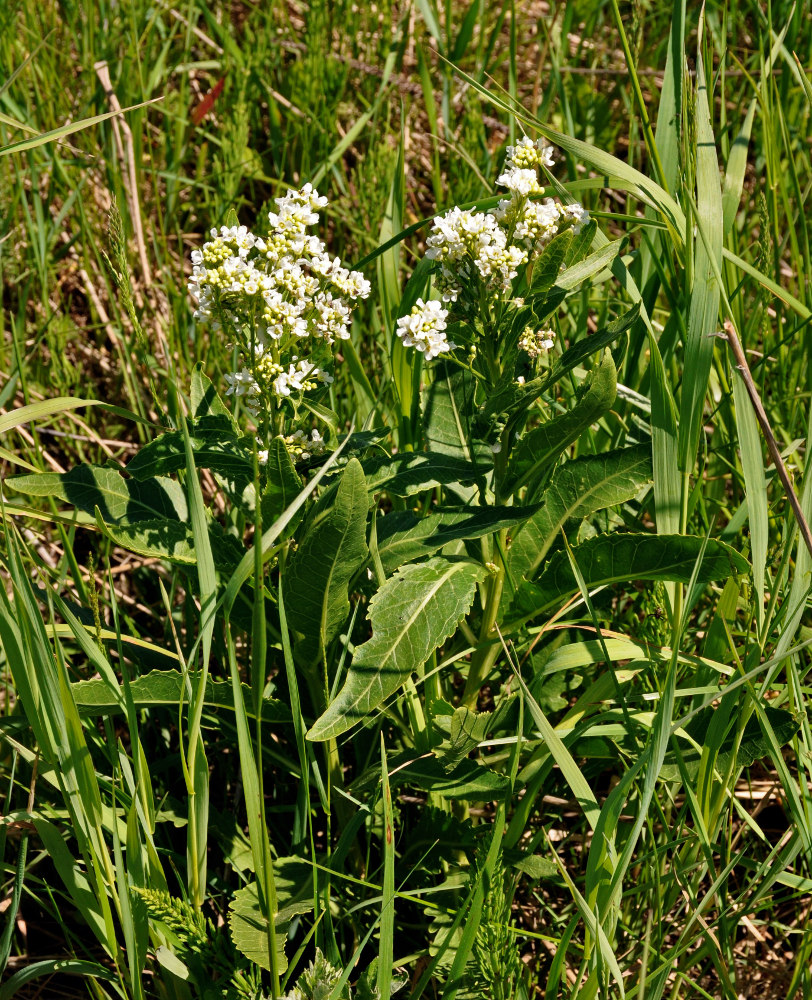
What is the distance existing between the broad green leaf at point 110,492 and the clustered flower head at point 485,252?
59 centimetres

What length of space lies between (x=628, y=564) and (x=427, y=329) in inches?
21.9

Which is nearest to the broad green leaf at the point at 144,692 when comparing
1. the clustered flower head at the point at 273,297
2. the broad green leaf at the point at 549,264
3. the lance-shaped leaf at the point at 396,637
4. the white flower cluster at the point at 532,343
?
the lance-shaped leaf at the point at 396,637

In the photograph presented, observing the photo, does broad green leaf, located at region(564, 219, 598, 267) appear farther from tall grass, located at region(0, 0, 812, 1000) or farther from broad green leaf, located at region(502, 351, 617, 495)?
broad green leaf, located at region(502, 351, 617, 495)

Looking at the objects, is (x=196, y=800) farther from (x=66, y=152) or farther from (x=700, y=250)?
(x=66, y=152)

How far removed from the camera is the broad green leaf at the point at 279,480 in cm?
159

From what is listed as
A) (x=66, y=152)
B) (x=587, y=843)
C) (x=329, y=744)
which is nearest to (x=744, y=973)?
(x=587, y=843)

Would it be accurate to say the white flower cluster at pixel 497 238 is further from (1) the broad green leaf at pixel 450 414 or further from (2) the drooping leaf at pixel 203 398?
(2) the drooping leaf at pixel 203 398

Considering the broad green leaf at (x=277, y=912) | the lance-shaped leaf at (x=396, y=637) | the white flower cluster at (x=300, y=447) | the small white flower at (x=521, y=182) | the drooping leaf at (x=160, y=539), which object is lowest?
the broad green leaf at (x=277, y=912)

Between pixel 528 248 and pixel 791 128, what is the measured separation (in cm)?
221

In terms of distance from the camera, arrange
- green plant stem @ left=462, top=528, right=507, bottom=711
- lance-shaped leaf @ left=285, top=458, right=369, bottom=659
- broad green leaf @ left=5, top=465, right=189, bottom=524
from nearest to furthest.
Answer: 1. lance-shaped leaf @ left=285, top=458, right=369, bottom=659
2. broad green leaf @ left=5, top=465, right=189, bottom=524
3. green plant stem @ left=462, top=528, right=507, bottom=711

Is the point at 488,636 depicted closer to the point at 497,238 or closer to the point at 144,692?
the point at 144,692

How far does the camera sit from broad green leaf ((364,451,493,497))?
177 cm

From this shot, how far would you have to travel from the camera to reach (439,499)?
7.37 feet

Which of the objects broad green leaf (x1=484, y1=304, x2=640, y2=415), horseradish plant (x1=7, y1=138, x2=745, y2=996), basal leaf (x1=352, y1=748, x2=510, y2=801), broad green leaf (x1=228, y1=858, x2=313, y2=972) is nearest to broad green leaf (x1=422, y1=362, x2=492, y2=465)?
horseradish plant (x1=7, y1=138, x2=745, y2=996)
